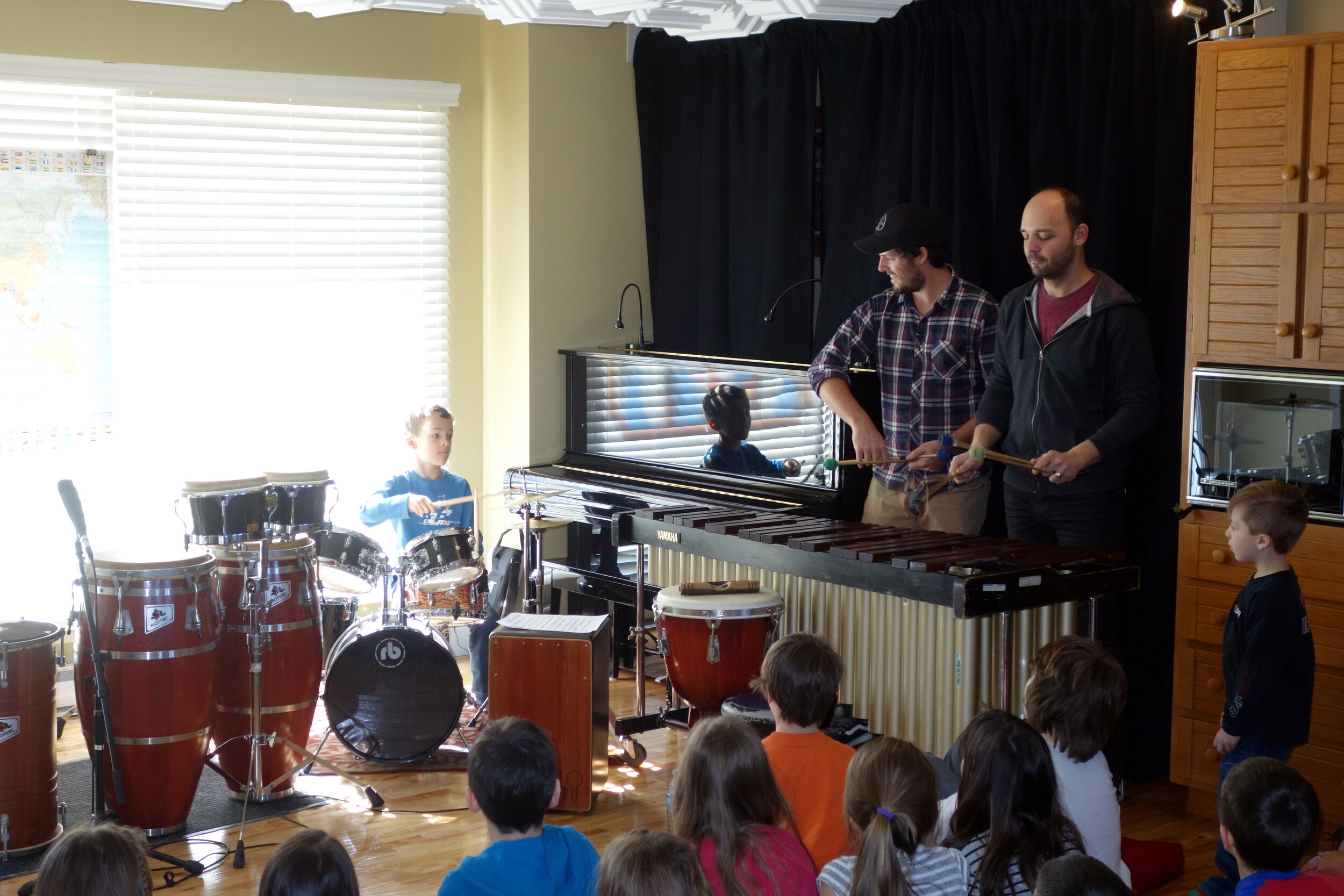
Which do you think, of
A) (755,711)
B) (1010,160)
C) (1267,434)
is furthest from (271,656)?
(1267,434)

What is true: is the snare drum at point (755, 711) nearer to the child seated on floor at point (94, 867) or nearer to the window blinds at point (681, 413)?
the window blinds at point (681, 413)

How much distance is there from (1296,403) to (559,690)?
2.30 meters

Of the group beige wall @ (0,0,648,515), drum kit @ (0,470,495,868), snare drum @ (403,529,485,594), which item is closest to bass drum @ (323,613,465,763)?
drum kit @ (0,470,495,868)

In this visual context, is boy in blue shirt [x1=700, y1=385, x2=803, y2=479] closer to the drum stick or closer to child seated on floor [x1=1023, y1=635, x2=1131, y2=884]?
the drum stick

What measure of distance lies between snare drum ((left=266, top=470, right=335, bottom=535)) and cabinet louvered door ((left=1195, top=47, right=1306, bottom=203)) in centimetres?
293

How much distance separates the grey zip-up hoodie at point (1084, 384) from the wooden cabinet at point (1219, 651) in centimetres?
35

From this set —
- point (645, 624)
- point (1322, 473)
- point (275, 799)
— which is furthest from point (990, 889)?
point (645, 624)

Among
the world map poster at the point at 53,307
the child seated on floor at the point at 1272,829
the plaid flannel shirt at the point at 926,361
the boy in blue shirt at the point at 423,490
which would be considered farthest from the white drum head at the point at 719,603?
the world map poster at the point at 53,307

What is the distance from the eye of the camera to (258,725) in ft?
13.6

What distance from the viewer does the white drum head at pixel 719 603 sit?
388 cm

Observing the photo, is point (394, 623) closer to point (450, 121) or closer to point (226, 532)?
point (226, 532)

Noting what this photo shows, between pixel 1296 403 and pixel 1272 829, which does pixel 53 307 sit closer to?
pixel 1296 403

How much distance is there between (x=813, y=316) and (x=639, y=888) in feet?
12.7

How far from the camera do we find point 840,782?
2.86 metres
